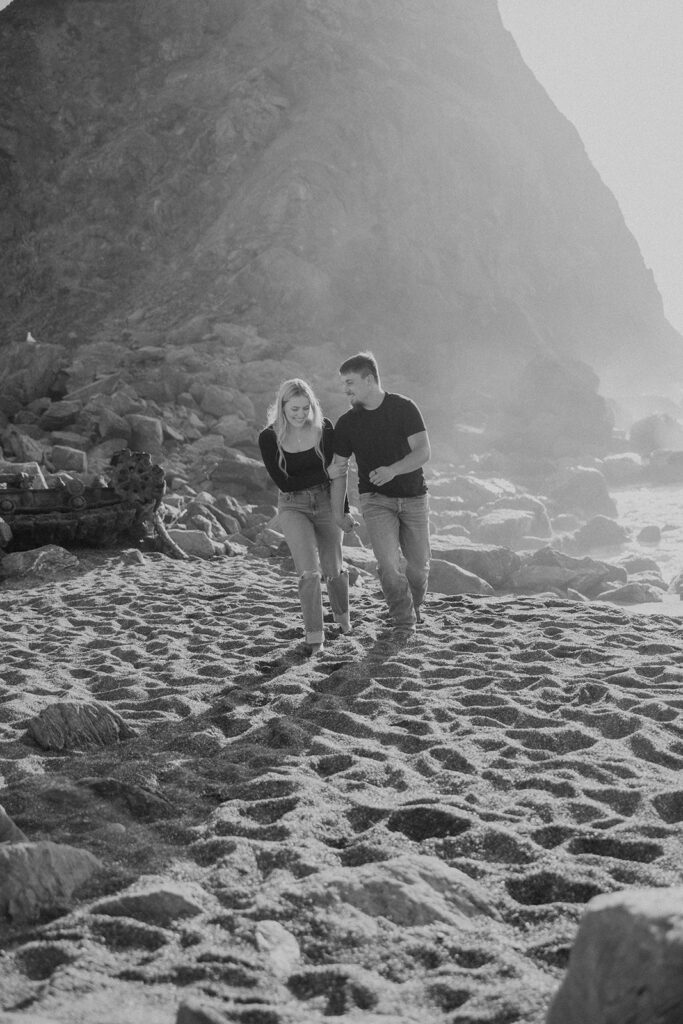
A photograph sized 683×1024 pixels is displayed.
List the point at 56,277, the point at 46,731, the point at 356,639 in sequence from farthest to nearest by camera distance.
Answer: the point at 56,277
the point at 356,639
the point at 46,731

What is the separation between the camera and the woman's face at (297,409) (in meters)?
4.98

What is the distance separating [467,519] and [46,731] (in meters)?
14.3

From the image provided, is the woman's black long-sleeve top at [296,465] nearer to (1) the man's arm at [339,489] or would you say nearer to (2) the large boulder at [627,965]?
(1) the man's arm at [339,489]

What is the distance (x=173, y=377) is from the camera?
2336 centimetres

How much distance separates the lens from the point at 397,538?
5.57m

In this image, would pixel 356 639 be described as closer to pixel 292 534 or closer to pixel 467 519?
pixel 292 534

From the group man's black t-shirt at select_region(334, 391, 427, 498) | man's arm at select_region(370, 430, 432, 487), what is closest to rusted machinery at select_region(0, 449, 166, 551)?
man's black t-shirt at select_region(334, 391, 427, 498)

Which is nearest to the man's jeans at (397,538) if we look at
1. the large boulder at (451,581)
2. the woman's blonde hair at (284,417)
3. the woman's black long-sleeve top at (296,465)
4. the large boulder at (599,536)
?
the woman's black long-sleeve top at (296,465)

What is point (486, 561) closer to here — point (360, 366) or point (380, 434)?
point (380, 434)

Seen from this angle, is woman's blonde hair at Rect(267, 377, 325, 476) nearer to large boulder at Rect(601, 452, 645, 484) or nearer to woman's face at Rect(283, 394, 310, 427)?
woman's face at Rect(283, 394, 310, 427)

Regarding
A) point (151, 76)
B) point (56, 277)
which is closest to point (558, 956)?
point (56, 277)

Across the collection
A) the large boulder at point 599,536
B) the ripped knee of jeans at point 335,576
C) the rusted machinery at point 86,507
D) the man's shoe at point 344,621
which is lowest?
the large boulder at point 599,536

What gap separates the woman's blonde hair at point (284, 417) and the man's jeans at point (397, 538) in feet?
1.93

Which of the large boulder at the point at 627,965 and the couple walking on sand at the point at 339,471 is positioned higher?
the couple walking on sand at the point at 339,471
